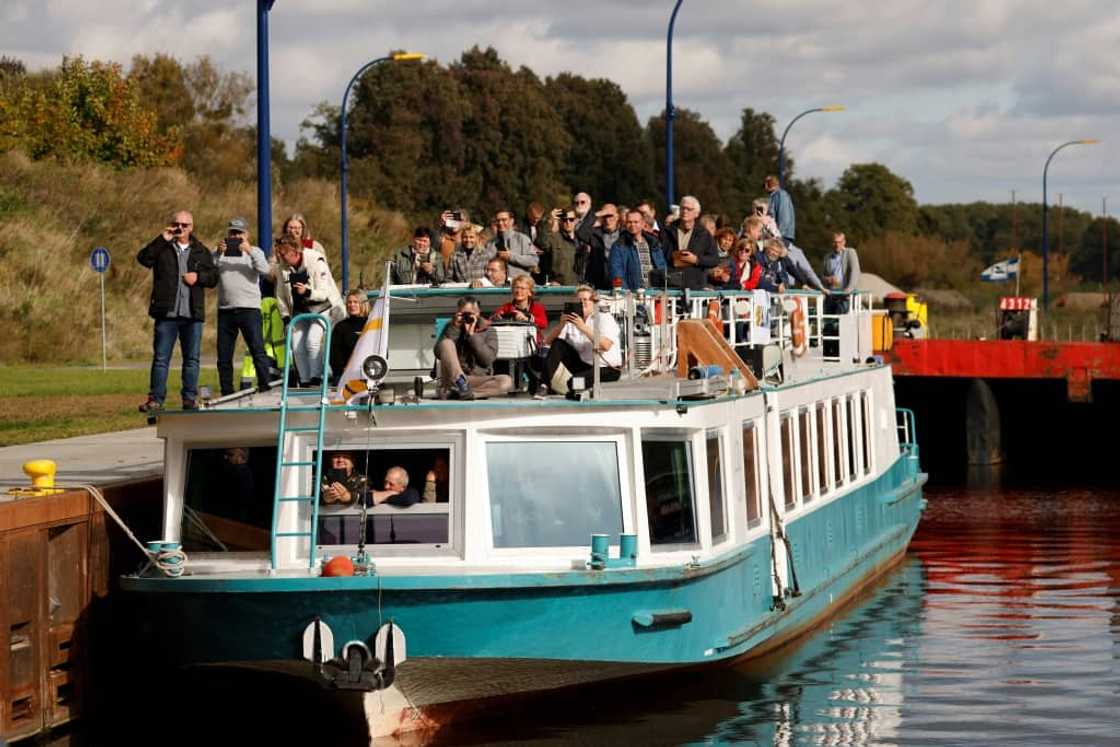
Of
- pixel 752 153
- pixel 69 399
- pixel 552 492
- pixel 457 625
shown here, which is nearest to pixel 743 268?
pixel 552 492

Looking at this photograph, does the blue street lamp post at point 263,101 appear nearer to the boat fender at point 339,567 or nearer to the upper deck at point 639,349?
the upper deck at point 639,349

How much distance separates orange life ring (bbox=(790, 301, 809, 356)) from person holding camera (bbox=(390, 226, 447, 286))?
404cm

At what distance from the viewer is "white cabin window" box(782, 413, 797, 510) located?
19.6m

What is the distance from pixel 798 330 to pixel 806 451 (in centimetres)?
221

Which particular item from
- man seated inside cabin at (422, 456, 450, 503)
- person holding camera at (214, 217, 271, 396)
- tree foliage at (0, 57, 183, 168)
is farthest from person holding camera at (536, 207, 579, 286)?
tree foliage at (0, 57, 183, 168)

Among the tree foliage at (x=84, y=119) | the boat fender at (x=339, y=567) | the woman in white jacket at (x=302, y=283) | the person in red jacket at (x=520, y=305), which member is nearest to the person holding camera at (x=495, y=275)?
the woman in white jacket at (x=302, y=283)

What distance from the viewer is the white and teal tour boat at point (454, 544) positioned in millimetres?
14398

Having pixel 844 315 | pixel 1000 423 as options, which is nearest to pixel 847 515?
pixel 844 315

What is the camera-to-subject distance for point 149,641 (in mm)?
15133

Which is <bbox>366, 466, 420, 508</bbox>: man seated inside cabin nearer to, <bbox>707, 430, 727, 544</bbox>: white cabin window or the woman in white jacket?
<bbox>707, 430, 727, 544</bbox>: white cabin window

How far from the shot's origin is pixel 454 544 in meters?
15.0

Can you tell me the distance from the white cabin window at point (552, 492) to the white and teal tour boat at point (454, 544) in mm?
13

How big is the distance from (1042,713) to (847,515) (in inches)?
228

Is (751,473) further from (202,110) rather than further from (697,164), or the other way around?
(697,164)
